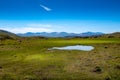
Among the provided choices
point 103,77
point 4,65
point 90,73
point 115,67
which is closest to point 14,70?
point 4,65

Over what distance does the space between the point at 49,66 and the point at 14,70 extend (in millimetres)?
7031

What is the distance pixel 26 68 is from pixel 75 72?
9701 millimetres

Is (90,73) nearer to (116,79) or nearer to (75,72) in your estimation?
(75,72)

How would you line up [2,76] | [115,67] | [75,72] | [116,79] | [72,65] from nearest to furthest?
1. [116,79]
2. [2,76]
3. [75,72]
4. [115,67]
5. [72,65]

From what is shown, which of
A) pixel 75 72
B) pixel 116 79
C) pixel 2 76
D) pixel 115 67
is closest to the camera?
pixel 116 79

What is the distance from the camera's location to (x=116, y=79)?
31.9 metres

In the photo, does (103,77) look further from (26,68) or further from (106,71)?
(26,68)

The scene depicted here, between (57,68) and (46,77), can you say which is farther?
(57,68)

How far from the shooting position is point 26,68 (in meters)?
39.5

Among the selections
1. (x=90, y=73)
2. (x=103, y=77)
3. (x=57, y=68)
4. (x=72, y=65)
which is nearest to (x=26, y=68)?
(x=57, y=68)

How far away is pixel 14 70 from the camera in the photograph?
125 feet

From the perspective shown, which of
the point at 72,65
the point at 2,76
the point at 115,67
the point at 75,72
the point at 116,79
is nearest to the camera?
the point at 116,79

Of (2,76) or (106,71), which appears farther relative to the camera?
(106,71)

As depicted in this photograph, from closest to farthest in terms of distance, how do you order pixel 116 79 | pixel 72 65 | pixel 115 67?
pixel 116 79, pixel 115 67, pixel 72 65
